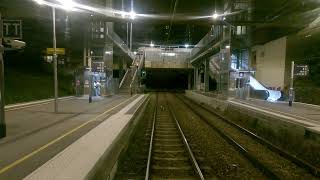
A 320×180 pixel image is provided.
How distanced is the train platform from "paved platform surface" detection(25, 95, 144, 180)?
7.10 metres

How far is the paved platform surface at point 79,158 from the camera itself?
19.9 ft

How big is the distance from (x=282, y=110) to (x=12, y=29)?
14.5m

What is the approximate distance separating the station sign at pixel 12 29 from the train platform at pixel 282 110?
9.87m

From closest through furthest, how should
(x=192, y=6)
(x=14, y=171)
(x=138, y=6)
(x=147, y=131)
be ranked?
1. (x=14, y=171)
2. (x=147, y=131)
3. (x=192, y=6)
4. (x=138, y=6)

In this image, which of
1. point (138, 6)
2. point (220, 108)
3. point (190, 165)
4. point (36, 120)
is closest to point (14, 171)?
point (190, 165)

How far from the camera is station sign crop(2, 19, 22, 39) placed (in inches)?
412

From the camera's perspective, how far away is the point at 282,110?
19688 mm

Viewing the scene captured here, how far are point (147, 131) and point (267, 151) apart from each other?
6.54 meters

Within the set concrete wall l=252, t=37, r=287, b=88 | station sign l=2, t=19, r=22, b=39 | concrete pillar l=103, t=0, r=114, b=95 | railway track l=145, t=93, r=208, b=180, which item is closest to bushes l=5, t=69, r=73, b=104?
concrete pillar l=103, t=0, r=114, b=95

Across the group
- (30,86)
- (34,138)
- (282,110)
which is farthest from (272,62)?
(34,138)

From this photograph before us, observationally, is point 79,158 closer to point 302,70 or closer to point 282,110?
point 282,110

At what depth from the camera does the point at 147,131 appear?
17297 mm

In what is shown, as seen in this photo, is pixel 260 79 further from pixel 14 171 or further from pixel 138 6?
pixel 14 171

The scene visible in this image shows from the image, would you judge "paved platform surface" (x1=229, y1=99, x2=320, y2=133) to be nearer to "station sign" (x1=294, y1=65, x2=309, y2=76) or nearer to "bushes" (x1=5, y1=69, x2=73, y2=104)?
"station sign" (x1=294, y1=65, x2=309, y2=76)
